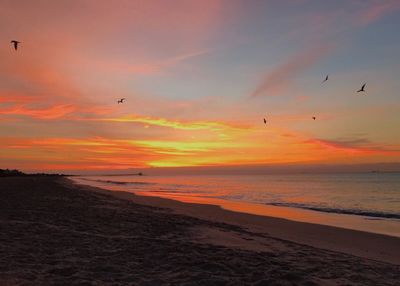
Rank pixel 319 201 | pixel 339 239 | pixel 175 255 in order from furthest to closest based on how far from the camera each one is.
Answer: pixel 319 201 < pixel 339 239 < pixel 175 255

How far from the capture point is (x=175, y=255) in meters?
9.51

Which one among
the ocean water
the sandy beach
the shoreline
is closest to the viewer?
the sandy beach

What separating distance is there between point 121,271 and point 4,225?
21.7ft

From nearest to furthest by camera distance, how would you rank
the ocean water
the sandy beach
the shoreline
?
the sandy beach
the shoreline
the ocean water

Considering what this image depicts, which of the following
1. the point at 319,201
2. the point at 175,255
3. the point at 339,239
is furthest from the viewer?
the point at 319,201

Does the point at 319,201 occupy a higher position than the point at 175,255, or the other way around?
the point at 319,201

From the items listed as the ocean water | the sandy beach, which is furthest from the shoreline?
the ocean water

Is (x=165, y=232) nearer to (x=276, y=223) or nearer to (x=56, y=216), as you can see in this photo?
(x=56, y=216)

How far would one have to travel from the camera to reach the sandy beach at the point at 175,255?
742 cm

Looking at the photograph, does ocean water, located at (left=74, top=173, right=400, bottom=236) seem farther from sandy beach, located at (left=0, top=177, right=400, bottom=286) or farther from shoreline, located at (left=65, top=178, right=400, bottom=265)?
sandy beach, located at (left=0, top=177, right=400, bottom=286)

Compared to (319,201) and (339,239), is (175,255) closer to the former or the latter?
(339,239)

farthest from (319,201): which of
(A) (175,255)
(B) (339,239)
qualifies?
(A) (175,255)

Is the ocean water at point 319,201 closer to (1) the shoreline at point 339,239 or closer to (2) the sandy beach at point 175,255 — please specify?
(1) the shoreline at point 339,239

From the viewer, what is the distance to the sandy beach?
7422 mm
